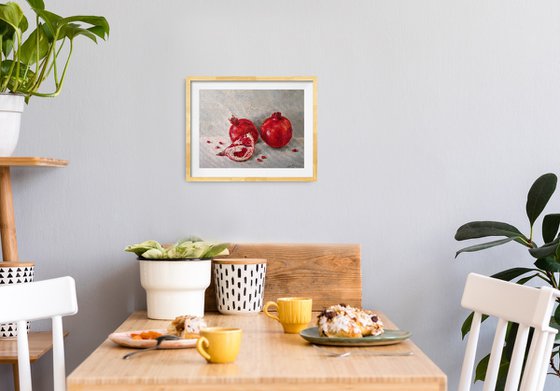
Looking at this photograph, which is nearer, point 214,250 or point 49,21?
point 49,21

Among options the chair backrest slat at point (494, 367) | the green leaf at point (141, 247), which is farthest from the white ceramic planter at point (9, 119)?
the chair backrest slat at point (494, 367)

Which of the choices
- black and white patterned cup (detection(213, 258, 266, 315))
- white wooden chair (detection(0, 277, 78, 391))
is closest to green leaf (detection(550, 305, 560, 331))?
black and white patterned cup (detection(213, 258, 266, 315))

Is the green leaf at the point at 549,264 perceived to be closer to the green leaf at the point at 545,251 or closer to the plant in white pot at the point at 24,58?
the green leaf at the point at 545,251

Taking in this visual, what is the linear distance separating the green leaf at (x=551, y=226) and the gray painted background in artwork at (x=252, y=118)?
75 centimetres

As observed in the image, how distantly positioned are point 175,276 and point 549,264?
1.06m

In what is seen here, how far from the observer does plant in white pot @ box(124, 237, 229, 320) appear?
83.8 inches

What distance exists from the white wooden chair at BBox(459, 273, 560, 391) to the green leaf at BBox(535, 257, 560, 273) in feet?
1.46

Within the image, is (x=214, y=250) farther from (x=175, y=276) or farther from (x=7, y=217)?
(x=7, y=217)

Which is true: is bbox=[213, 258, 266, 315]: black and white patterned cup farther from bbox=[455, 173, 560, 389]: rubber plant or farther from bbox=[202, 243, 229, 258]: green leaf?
bbox=[455, 173, 560, 389]: rubber plant

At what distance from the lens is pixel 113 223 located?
96.2 inches

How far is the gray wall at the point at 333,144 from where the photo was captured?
2441 mm

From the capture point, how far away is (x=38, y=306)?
1828 mm

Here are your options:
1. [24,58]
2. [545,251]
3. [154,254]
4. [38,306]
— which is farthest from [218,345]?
[24,58]

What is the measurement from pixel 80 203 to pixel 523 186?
1.40 metres
